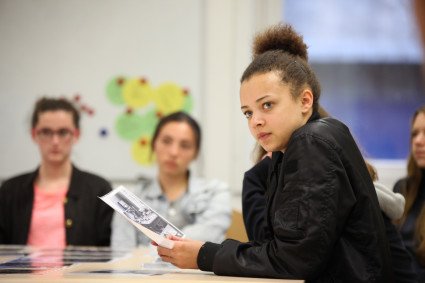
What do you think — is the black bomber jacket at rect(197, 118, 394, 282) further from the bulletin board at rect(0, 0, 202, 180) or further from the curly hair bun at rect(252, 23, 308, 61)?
the bulletin board at rect(0, 0, 202, 180)

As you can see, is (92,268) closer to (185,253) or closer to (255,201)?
(185,253)

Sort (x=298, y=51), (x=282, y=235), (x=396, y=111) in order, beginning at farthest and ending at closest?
(x=396, y=111) < (x=298, y=51) < (x=282, y=235)

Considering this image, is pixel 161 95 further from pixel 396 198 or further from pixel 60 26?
pixel 396 198

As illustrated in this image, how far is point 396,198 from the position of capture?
1711 mm

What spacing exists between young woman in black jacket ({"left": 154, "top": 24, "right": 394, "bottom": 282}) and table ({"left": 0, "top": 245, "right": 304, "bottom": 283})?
0.18 feet

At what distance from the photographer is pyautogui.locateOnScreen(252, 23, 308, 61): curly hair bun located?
1641 mm

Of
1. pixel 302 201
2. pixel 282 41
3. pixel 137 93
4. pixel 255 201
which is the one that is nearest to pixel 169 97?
pixel 137 93

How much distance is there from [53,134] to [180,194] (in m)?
0.71

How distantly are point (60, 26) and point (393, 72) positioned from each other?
217 cm

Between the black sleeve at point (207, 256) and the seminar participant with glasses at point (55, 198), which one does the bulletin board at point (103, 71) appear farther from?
the black sleeve at point (207, 256)

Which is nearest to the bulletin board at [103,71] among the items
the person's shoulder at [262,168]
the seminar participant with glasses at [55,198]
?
the seminar participant with glasses at [55,198]

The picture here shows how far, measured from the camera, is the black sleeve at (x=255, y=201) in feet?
5.94

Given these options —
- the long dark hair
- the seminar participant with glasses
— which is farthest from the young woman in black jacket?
the seminar participant with glasses

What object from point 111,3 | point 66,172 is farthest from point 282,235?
point 111,3
